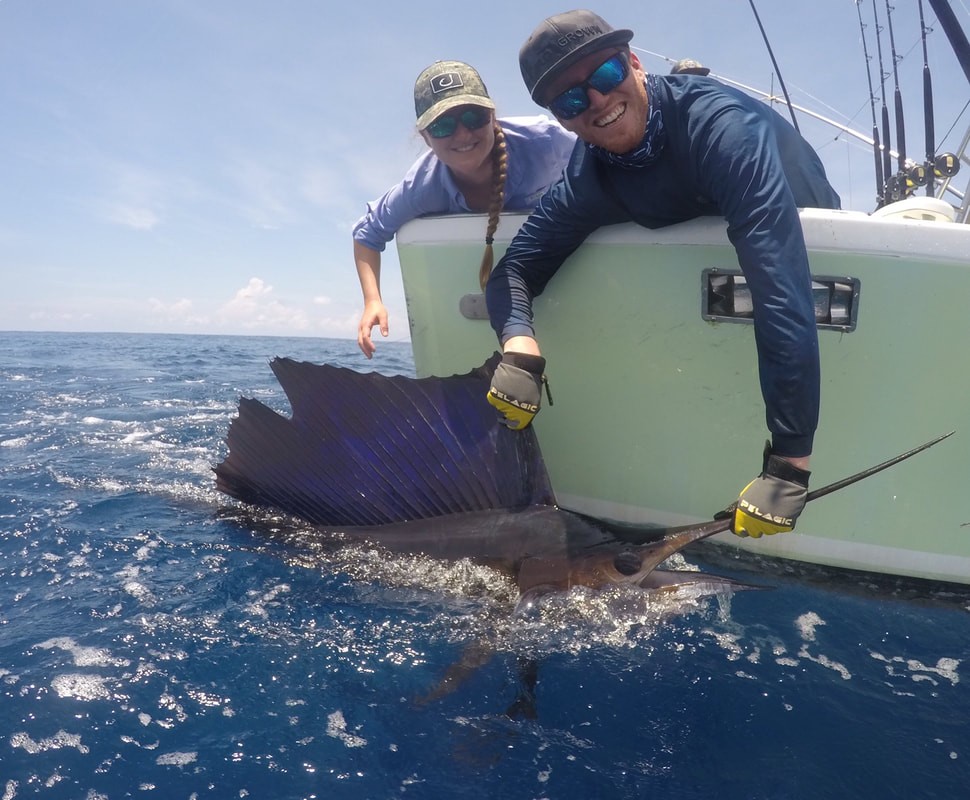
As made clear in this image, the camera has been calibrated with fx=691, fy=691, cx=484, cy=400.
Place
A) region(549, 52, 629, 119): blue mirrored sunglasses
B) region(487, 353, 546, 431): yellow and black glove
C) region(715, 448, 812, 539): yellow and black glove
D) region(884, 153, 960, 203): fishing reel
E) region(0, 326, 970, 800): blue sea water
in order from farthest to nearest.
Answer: region(884, 153, 960, 203): fishing reel < region(487, 353, 546, 431): yellow and black glove < region(549, 52, 629, 119): blue mirrored sunglasses < region(715, 448, 812, 539): yellow and black glove < region(0, 326, 970, 800): blue sea water

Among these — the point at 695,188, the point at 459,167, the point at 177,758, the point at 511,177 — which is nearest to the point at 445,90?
the point at 459,167

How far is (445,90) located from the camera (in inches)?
95.2

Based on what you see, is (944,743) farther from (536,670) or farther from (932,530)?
(536,670)

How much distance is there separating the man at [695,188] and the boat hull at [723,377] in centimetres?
18

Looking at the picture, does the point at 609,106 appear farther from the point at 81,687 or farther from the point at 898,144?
the point at 898,144

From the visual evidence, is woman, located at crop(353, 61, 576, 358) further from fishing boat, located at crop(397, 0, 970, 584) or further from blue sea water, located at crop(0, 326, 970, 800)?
blue sea water, located at crop(0, 326, 970, 800)

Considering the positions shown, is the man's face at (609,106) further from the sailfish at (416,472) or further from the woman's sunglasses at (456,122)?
the sailfish at (416,472)

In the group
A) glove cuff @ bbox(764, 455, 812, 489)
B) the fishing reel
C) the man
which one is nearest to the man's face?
the man

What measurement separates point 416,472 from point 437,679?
809 millimetres

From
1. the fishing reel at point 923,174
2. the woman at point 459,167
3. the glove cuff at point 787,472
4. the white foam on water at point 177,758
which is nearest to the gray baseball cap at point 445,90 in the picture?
the woman at point 459,167

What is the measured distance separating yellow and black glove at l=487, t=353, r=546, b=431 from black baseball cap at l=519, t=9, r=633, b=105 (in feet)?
2.54

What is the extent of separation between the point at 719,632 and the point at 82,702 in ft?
5.61

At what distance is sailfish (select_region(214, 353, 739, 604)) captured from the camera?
2.21 metres

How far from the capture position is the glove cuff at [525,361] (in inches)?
83.9
